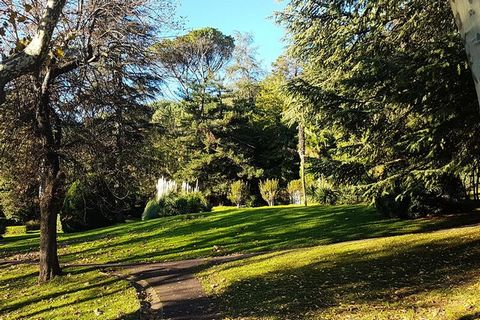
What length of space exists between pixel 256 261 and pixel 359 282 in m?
3.52

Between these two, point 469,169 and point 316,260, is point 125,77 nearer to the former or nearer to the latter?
point 316,260

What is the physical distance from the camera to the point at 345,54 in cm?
937

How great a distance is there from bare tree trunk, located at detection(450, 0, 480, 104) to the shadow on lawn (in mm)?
3988

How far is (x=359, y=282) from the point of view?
25.2 feet

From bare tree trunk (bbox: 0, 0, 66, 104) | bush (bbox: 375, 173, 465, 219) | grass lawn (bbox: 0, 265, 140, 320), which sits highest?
bare tree trunk (bbox: 0, 0, 66, 104)

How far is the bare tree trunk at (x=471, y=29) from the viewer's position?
2.37 metres

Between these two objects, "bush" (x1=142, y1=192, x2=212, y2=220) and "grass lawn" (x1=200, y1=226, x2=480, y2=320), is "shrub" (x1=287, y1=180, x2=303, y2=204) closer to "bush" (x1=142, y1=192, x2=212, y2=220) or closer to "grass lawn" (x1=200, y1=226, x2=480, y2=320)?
"bush" (x1=142, y1=192, x2=212, y2=220)

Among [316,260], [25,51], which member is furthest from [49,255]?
[25,51]

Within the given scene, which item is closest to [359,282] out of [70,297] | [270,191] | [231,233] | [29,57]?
[70,297]

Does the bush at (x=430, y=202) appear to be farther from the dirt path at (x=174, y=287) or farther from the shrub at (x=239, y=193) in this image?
the shrub at (x=239, y=193)

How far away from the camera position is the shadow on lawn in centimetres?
650

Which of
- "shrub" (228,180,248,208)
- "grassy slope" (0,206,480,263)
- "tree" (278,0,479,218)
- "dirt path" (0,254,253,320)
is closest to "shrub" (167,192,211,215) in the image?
"grassy slope" (0,206,480,263)

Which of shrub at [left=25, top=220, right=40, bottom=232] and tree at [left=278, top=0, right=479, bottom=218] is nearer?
tree at [left=278, top=0, right=479, bottom=218]

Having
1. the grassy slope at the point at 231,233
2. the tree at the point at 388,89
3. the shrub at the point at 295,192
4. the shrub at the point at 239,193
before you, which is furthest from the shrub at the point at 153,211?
the tree at the point at 388,89
